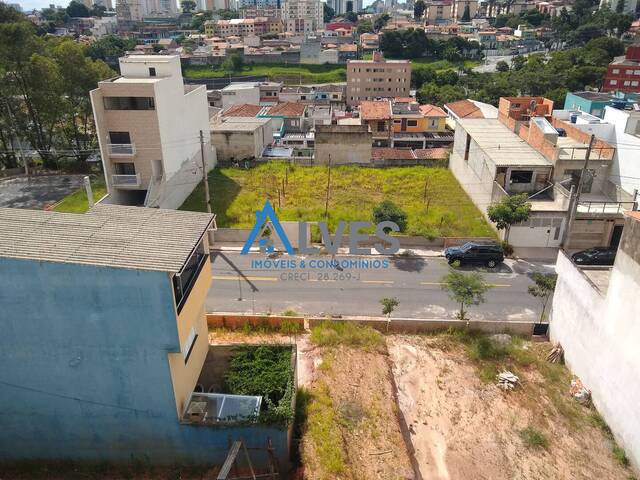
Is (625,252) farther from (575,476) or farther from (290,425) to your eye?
(290,425)

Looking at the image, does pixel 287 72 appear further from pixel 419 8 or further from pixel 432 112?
pixel 419 8

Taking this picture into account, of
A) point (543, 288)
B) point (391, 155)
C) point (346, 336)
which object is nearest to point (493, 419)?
point (346, 336)

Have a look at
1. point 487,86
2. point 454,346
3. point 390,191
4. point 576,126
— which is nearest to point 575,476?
point 454,346

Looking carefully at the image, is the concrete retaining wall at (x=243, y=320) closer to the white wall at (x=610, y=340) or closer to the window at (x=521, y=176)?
the white wall at (x=610, y=340)

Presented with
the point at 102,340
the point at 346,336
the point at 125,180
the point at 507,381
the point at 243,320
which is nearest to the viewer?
the point at 102,340

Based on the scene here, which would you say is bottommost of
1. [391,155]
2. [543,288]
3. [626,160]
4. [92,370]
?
[391,155]

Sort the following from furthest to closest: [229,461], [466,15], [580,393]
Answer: [466,15]
[580,393]
[229,461]
